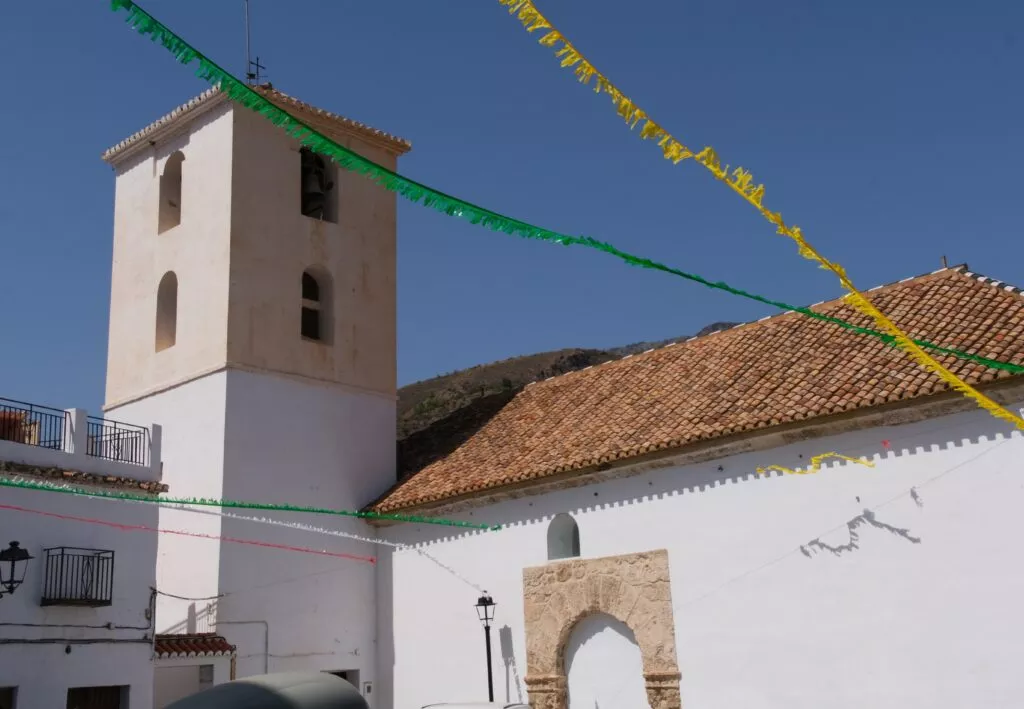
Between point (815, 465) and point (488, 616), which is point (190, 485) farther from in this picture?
point (815, 465)

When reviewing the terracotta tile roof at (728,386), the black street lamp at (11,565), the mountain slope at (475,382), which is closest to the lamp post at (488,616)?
the terracotta tile roof at (728,386)

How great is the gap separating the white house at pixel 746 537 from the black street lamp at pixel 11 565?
18.7ft

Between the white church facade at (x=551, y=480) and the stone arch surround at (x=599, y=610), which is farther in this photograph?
the stone arch surround at (x=599, y=610)

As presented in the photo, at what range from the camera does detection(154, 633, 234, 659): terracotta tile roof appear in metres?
12.9

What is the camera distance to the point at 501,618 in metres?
13.8

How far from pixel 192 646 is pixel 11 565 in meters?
3.35

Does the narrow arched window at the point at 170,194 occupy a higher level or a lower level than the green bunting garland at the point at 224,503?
higher

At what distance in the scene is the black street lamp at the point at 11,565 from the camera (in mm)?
10477

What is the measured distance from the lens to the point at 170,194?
17531 mm

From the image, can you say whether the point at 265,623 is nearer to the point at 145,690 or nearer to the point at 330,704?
the point at 145,690

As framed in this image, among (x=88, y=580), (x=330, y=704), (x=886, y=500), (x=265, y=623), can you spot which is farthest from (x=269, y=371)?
(x=330, y=704)

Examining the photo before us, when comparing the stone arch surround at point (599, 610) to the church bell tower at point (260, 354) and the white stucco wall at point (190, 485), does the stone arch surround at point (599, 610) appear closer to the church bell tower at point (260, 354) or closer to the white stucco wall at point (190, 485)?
the church bell tower at point (260, 354)

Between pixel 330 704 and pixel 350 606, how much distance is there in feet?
32.7

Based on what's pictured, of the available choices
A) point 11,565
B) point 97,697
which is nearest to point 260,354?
point 97,697
